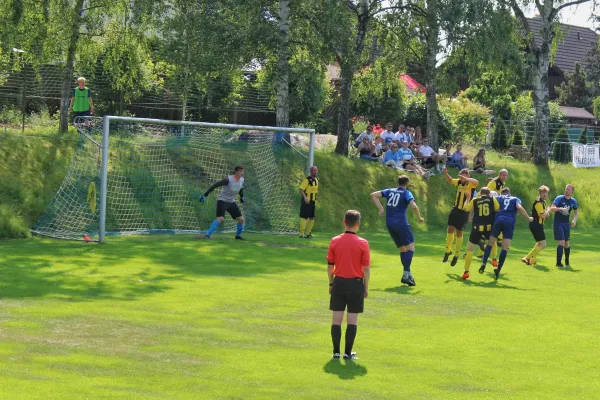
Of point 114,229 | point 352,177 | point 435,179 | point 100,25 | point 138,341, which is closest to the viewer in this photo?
point 138,341

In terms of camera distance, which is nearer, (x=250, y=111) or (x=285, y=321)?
(x=285, y=321)

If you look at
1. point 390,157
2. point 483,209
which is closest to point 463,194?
point 483,209

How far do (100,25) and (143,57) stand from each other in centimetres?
195

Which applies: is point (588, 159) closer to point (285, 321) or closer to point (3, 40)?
point (3, 40)

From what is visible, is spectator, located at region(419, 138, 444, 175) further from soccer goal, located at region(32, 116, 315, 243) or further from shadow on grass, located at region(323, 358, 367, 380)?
shadow on grass, located at region(323, 358, 367, 380)

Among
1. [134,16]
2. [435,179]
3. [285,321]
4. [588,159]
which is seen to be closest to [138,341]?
[285,321]

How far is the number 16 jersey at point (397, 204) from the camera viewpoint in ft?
62.7

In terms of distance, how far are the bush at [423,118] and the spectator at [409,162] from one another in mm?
11256

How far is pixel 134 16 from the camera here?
29672 mm

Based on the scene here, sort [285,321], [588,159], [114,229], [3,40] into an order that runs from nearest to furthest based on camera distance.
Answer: [285,321]
[114,229]
[3,40]
[588,159]

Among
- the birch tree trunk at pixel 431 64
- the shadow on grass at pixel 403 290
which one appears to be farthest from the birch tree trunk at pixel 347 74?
the shadow on grass at pixel 403 290

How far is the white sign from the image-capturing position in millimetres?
43406

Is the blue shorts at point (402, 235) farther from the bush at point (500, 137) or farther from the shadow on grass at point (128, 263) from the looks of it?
the bush at point (500, 137)

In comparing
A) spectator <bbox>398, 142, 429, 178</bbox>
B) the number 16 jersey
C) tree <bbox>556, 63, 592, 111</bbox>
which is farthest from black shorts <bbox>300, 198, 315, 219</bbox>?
tree <bbox>556, 63, 592, 111</bbox>
